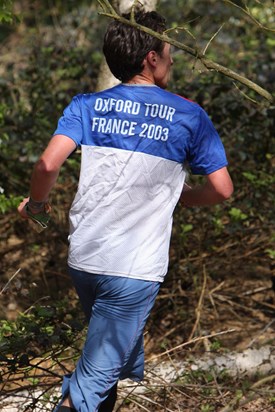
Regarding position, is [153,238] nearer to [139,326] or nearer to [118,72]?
[139,326]

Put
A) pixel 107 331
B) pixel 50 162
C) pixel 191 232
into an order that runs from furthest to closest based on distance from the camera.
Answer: pixel 191 232, pixel 107 331, pixel 50 162

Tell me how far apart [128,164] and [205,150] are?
0.31m

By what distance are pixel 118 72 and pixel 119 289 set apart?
2.79 feet

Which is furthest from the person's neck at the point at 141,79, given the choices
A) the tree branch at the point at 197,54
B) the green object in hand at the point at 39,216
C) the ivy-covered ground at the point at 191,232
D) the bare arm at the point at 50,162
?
the ivy-covered ground at the point at 191,232

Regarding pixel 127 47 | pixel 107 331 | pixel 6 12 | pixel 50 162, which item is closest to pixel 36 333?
pixel 107 331

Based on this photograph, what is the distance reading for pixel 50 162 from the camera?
3139 millimetres

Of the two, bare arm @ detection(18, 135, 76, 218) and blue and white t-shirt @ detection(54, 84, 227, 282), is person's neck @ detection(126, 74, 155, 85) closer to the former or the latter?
blue and white t-shirt @ detection(54, 84, 227, 282)

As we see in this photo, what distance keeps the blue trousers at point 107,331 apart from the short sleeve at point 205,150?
1.62ft

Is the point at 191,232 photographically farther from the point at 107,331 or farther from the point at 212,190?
the point at 107,331

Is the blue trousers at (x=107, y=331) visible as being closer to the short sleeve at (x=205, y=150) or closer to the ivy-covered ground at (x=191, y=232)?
the short sleeve at (x=205, y=150)

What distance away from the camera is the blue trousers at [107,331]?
10.7 feet

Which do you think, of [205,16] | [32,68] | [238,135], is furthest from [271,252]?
[205,16]

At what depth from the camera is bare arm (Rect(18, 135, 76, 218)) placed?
3.14 meters

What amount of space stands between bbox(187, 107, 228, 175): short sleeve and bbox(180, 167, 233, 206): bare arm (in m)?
0.04
